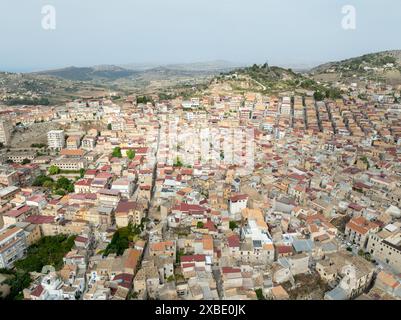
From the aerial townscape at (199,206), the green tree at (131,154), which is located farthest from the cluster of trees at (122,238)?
the green tree at (131,154)

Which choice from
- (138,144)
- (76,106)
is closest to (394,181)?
(138,144)

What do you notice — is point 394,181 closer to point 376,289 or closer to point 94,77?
point 376,289

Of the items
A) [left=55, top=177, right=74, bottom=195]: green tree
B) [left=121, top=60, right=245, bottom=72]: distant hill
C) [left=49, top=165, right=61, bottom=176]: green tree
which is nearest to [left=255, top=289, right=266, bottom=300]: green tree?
[left=55, top=177, right=74, bottom=195]: green tree

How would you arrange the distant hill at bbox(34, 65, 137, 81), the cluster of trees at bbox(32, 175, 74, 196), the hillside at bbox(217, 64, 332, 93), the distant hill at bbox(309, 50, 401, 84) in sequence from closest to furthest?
the cluster of trees at bbox(32, 175, 74, 196) < the hillside at bbox(217, 64, 332, 93) < the distant hill at bbox(309, 50, 401, 84) < the distant hill at bbox(34, 65, 137, 81)

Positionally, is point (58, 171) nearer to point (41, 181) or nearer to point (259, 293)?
point (41, 181)

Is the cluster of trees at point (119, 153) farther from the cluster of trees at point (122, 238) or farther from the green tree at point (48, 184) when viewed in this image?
the cluster of trees at point (122, 238)

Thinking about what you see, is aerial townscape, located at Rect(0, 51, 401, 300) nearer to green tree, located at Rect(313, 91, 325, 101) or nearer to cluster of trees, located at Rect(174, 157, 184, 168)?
cluster of trees, located at Rect(174, 157, 184, 168)
